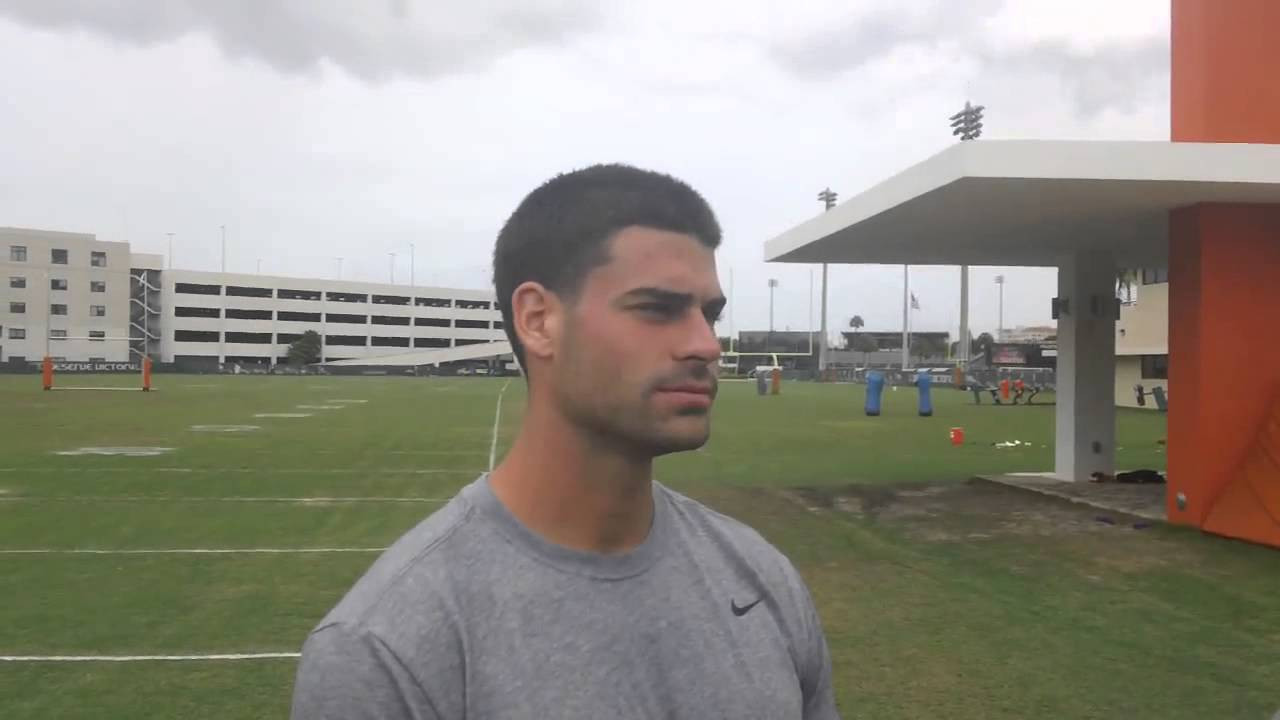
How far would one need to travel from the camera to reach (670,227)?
4.89ft

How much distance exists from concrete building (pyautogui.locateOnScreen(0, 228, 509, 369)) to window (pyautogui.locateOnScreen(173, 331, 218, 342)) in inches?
3.6

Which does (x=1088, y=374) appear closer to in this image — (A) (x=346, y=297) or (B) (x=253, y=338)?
(B) (x=253, y=338)

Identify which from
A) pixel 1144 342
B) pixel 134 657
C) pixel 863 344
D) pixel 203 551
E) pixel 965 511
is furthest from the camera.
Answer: pixel 863 344

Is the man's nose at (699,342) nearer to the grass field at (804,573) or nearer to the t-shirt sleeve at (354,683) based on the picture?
the t-shirt sleeve at (354,683)

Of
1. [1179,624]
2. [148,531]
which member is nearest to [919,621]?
[1179,624]

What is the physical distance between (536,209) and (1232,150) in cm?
963

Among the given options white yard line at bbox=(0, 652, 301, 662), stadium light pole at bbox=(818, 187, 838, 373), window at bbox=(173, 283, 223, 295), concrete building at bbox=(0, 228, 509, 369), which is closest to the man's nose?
white yard line at bbox=(0, 652, 301, 662)

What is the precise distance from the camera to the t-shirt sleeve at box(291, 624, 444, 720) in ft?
3.87

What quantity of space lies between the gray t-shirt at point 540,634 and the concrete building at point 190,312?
80.5 m

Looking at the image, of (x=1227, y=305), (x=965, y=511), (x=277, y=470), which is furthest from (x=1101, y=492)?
(x=277, y=470)

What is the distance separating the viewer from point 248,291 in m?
93.2

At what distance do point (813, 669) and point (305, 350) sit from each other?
95.8m

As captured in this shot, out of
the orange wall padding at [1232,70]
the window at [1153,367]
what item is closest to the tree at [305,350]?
the window at [1153,367]

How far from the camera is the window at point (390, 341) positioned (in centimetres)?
10000
